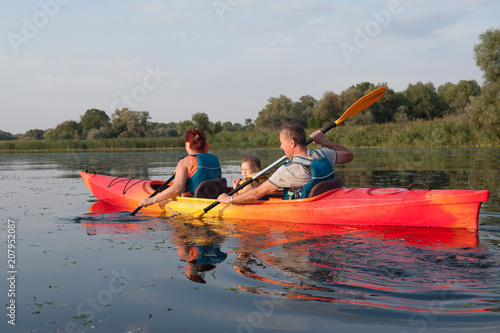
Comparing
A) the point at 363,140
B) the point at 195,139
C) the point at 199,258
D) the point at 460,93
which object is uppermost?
the point at 460,93

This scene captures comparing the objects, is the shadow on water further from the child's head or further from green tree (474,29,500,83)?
green tree (474,29,500,83)

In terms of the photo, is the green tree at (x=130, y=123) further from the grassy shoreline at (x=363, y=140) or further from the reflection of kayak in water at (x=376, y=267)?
the reflection of kayak in water at (x=376, y=267)

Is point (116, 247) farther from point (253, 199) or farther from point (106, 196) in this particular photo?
point (106, 196)

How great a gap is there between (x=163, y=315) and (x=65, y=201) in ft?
21.8

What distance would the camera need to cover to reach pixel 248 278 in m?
3.64

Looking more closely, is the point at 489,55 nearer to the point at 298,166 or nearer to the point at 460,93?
the point at 298,166

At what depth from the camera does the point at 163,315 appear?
2963 mm

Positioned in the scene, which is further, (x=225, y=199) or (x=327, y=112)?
(x=327, y=112)

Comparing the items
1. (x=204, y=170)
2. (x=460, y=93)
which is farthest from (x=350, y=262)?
(x=460, y=93)

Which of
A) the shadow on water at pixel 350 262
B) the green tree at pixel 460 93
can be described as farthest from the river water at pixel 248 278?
the green tree at pixel 460 93

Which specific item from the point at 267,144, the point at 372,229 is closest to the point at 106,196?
the point at 372,229

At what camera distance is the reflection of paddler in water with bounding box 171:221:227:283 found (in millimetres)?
3998

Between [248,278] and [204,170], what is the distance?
10.3 ft

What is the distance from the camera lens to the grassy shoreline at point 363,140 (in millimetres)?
26969
